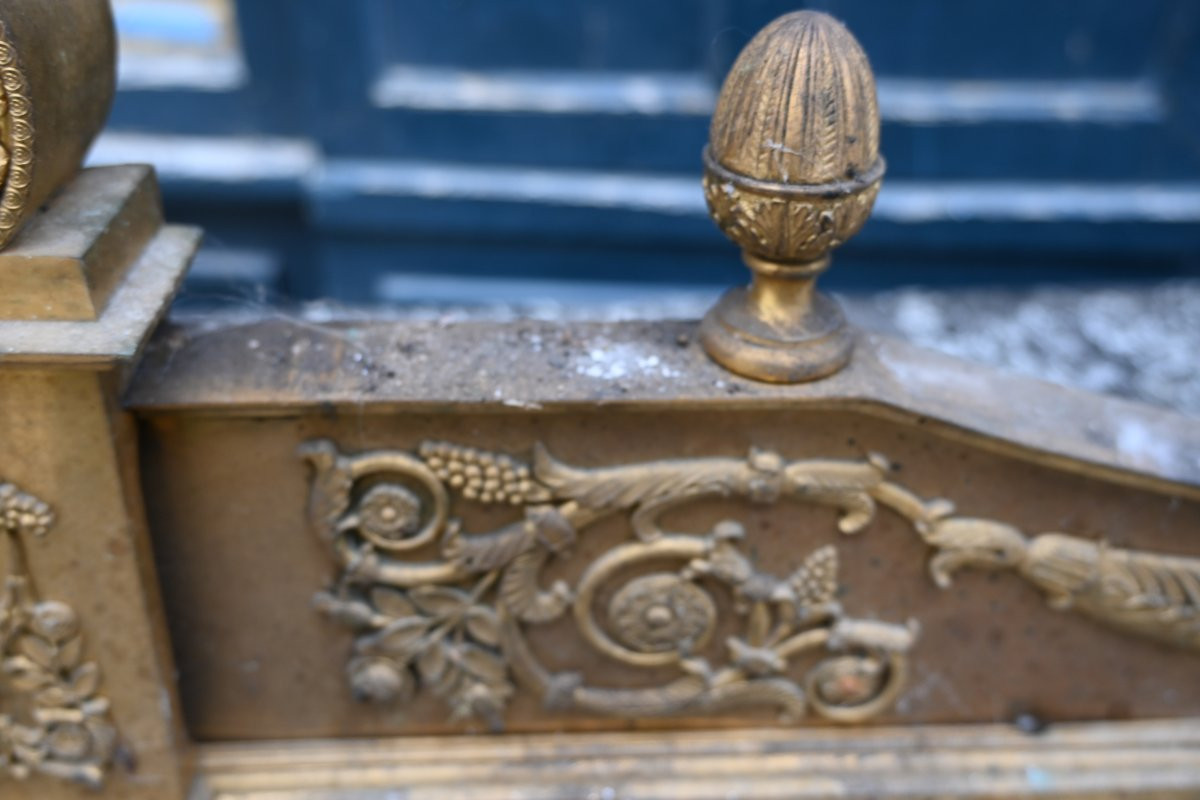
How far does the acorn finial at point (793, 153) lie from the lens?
98 centimetres

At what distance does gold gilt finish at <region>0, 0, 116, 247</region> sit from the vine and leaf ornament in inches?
13.4

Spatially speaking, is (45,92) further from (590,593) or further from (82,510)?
(590,593)

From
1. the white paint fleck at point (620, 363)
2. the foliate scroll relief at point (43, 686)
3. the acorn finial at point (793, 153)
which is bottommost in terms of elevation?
the foliate scroll relief at point (43, 686)

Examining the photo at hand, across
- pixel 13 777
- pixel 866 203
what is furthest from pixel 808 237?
pixel 13 777

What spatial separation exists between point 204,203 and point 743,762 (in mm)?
1648

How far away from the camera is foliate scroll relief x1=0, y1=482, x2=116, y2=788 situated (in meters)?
1.10

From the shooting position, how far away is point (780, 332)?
110cm

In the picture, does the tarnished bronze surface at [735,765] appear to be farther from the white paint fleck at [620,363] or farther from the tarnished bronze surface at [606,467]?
the white paint fleck at [620,363]

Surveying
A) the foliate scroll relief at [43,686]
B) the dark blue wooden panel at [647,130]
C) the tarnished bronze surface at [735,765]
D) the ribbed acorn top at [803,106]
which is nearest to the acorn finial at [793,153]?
the ribbed acorn top at [803,106]

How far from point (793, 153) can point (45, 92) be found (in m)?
0.64

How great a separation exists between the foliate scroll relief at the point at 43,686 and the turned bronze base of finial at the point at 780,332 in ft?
2.24

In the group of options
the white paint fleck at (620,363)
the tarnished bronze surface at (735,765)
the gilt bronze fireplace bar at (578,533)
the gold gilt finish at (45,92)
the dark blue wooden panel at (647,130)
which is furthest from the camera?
the dark blue wooden panel at (647,130)

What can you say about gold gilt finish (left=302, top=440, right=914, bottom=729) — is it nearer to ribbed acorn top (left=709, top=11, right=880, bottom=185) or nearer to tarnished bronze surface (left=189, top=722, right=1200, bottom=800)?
tarnished bronze surface (left=189, top=722, right=1200, bottom=800)

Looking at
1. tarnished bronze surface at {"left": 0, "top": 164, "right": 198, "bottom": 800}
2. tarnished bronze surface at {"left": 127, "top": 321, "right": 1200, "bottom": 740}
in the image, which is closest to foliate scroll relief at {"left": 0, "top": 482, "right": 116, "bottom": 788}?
tarnished bronze surface at {"left": 0, "top": 164, "right": 198, "bottom": 800}
